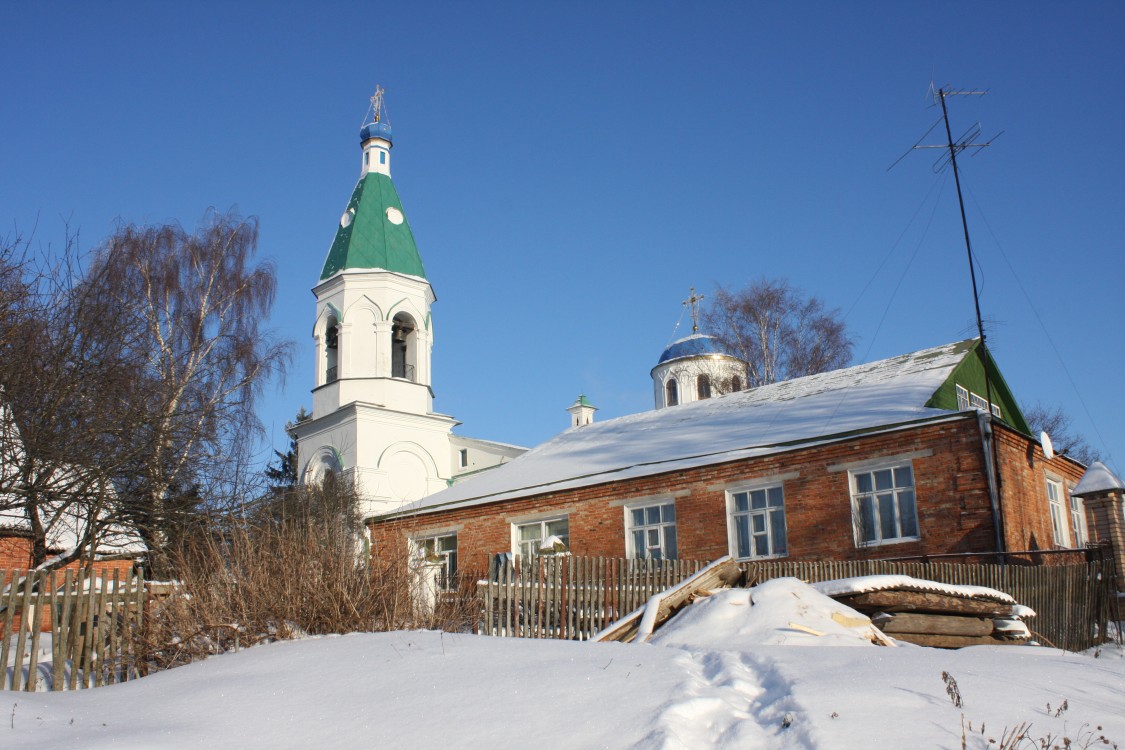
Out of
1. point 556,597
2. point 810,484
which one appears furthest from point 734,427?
point 556,597

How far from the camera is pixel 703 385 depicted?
1603 inches

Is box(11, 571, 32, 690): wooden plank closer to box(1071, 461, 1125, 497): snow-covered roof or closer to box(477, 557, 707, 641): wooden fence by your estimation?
box(477, 557, 707, 641): wooden fence

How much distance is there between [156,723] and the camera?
19.1ft

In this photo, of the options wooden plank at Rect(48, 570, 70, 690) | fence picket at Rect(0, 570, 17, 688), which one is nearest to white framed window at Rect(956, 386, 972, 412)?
wooden plank at Rect(48, 570, 70, 690)

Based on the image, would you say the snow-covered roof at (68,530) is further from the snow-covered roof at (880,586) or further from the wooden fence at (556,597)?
the snow-covered roof at (880,586)

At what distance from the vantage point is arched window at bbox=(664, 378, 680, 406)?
4194 cm

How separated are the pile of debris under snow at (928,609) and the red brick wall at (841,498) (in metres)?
6.16

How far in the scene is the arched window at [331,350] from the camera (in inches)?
1339

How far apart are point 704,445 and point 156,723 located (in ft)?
51.8

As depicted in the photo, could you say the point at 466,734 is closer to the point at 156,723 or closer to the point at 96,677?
the point at 156,723

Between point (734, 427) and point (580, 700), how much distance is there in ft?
53.0

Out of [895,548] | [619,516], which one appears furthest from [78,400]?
[895,548]

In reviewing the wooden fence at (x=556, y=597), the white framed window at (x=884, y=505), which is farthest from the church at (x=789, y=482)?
the wooden fence at (x=556, y=597)

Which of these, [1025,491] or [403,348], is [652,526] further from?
[403,348]
